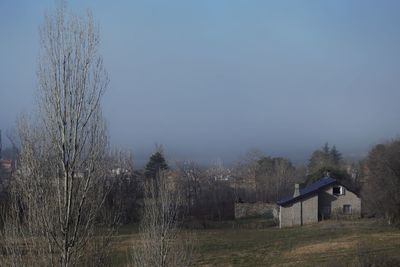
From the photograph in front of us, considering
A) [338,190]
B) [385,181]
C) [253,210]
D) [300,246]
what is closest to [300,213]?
[338,190]

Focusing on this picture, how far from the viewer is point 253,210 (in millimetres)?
67500

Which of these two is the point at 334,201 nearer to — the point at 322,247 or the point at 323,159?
the point at 322,247

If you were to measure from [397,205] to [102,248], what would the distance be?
113ft

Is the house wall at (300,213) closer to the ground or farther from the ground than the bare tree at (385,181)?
closer to the ground

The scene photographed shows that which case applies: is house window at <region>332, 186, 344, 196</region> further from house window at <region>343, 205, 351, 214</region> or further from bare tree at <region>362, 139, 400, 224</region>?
bare tree at <region>362, 139, 400, 224</region>

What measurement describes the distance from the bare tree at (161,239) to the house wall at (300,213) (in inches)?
1593

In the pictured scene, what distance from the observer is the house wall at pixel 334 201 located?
5584 centimetres

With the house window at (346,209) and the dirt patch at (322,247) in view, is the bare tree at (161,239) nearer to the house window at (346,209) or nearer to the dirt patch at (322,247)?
the dirt patch at (322,247)

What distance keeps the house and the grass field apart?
392 centimetres

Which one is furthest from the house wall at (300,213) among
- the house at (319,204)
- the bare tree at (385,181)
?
the bare tree at (385,181)

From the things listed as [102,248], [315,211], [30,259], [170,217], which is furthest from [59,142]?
[315,211]

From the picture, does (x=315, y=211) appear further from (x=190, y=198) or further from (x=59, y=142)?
(x=59, y=142)

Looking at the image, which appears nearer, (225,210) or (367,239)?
(367,239)

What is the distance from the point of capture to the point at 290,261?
93.9ft
